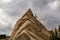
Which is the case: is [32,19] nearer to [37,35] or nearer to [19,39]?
[37,35]

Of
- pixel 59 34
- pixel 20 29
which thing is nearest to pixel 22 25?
pixel 20 29

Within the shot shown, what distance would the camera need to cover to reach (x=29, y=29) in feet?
197

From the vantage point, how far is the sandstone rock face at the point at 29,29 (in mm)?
56031

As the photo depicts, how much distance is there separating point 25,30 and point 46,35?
6.87m

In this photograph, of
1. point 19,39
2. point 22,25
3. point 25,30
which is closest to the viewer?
point 19,39

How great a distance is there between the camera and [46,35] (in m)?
62.4

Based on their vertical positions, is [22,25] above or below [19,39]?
above

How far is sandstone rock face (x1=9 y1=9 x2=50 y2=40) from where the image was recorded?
56.0 m

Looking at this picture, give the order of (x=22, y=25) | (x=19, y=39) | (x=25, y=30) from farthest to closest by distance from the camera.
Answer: (x=22, y=25) < (x=25, y=30) < (x=19, y=39)

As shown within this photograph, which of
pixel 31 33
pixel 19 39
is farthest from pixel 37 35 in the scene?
pixel 19 39

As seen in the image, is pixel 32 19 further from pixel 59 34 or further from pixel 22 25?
pixel 59 34

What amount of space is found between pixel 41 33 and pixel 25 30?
5.30m

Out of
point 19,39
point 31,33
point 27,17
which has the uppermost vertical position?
point 27,17

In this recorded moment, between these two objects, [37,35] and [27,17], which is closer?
[37,35]
